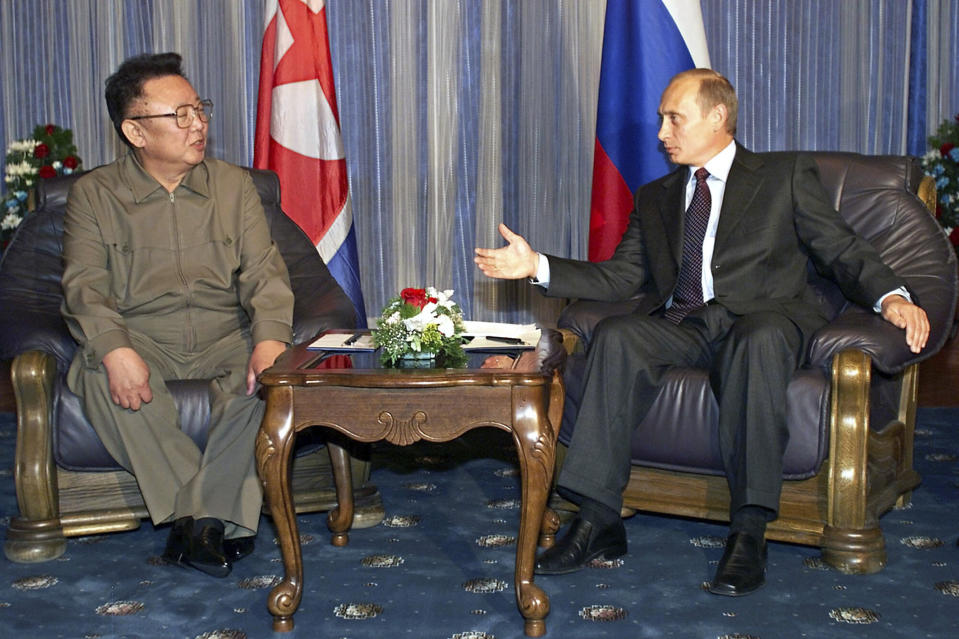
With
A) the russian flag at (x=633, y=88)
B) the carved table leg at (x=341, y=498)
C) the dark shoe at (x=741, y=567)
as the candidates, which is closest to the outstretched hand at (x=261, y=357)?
the carved table leg at (x=341, y=498)

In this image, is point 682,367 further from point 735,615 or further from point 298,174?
point 298,174

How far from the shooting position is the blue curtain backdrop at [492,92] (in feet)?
17.6

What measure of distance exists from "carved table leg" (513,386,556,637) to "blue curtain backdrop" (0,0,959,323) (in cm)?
307

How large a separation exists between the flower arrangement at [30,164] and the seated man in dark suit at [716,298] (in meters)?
3.00

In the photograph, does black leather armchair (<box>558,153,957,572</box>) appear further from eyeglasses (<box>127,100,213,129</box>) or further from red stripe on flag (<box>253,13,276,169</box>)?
red stripe on flag (<box>253,13,276,169</box>)

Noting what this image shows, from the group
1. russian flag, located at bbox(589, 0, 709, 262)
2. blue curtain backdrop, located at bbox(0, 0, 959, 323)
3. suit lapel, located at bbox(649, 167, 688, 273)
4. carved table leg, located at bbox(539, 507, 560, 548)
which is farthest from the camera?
blue curtain backdrop, located at bbox(0, 0, 959, 323)

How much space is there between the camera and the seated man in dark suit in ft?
8.86

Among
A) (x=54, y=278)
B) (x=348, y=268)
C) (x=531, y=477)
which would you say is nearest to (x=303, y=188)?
(x=348, y=268)

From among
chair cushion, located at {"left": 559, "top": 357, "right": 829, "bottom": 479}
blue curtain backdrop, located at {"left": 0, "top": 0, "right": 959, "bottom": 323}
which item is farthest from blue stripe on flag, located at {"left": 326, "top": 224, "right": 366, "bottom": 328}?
chair cushion, located at {"left": 559, "top": 357, "right": 829, "bottom": 479}

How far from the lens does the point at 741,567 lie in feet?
8.52

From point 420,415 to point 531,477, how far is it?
274 millimetres

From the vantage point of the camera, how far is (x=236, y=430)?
2891 mm

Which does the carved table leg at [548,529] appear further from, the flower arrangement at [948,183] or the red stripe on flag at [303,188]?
the flower arrangement at [948,183]

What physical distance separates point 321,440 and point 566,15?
2.98m
